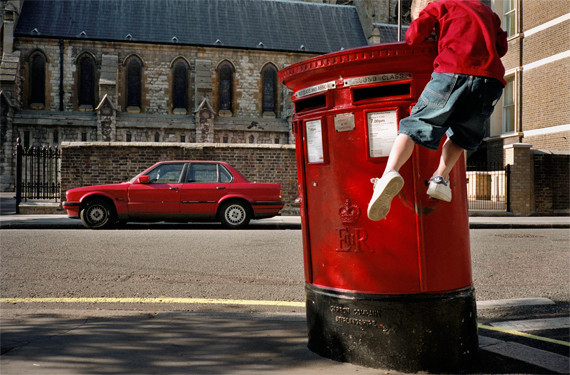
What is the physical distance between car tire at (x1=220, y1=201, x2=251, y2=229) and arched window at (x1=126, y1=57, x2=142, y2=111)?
89.2ft

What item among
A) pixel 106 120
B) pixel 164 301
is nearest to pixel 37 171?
pixel 164 301

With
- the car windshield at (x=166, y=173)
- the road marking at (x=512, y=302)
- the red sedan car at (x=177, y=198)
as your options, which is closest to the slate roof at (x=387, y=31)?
the red sedan car at (x=177, y=198)

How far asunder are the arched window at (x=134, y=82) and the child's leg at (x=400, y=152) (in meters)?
36.1

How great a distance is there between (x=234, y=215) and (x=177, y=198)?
1.33 m

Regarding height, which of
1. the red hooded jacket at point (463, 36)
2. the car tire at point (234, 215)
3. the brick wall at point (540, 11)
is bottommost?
the car tire at point (234, 215)

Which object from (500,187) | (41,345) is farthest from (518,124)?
(41,345)

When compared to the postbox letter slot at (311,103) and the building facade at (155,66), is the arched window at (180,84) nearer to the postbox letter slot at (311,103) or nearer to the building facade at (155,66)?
the building facade at (155,66)

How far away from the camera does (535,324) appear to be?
3.62 metres

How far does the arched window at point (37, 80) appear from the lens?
115 ft

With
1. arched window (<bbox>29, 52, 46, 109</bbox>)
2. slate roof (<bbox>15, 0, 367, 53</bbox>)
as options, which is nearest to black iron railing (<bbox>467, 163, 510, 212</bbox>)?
slate roof (<bbox>15, 0, 367, 53</bbox>)

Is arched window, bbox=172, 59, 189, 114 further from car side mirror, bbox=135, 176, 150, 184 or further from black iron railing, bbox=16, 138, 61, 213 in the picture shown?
car side mirror, bbox=135, 176, 150, 184

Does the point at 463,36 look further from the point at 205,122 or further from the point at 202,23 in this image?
the point at 202,23

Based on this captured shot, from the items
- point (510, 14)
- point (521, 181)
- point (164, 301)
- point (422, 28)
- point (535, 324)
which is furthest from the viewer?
point (510, 14)

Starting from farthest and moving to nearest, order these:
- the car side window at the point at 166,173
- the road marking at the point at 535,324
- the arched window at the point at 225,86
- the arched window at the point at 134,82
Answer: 1. the arched window at the point at 225,86
2. the arched window at the point at 134,82
3. the car side window at the point at 166,173
4. the road marking at the point at 535,324
